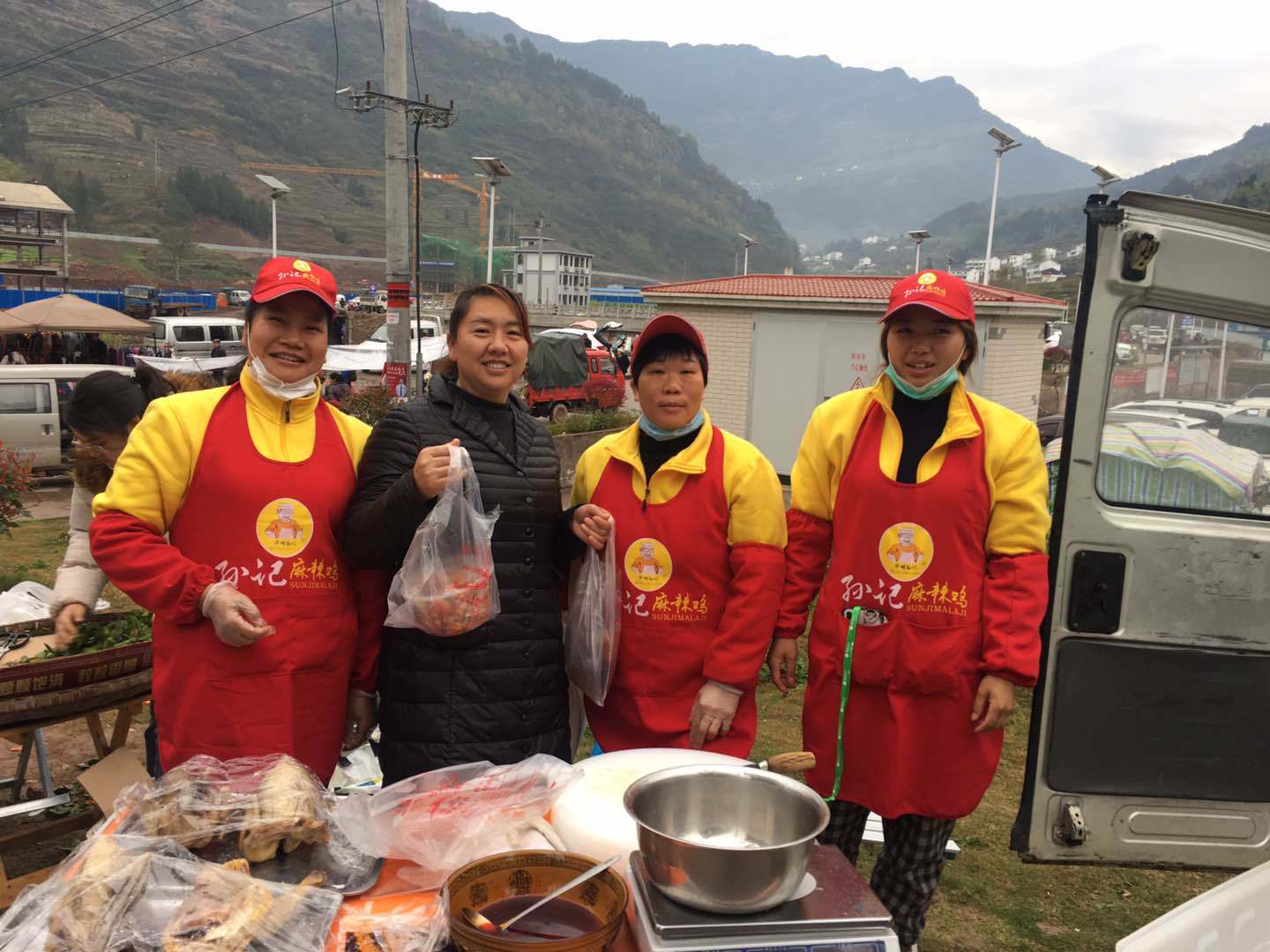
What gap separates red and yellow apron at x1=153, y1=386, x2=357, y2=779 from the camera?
7.32ft

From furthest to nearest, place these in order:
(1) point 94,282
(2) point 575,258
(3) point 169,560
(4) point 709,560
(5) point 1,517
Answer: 1. (2) point 575,258
2. (1) point 94,282
3. (5) point 1,517
4. (4) point 709,560
5. (3) point 169,560

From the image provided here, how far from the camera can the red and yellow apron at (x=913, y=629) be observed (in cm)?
242

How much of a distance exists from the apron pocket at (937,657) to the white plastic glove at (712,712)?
481 millimetres

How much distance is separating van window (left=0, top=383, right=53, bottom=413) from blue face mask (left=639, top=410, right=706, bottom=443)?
14432 millimetres

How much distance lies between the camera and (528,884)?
1588 millimetres

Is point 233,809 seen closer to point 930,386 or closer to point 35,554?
point 930,386

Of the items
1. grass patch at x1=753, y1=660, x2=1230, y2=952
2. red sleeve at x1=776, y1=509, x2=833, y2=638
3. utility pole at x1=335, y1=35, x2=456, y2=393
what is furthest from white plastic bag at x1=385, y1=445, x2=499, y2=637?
utility pole at x1=335, y1=35, x2=456, y2=393

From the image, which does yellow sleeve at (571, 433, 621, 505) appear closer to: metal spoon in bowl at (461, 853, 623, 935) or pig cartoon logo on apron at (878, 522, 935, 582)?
pig cartoon logo on apron at (878, 522, 935, 582)

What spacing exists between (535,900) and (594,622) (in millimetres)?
1040

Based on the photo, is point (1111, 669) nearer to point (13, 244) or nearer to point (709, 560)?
point (709, 560)

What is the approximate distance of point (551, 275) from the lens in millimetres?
87812

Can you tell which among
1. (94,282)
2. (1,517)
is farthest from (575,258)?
(1,517)

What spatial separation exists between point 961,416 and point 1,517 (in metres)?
8.55

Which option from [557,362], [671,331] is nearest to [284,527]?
[671,331]
